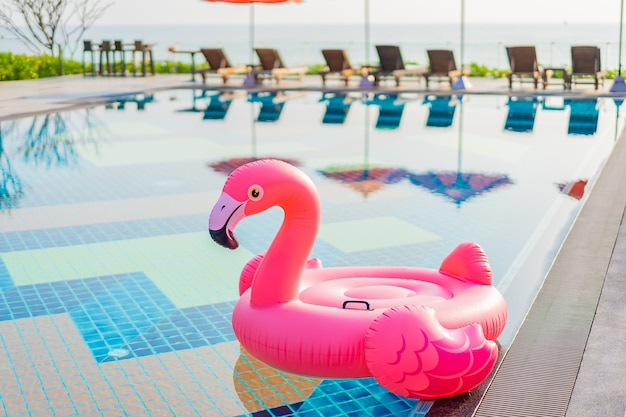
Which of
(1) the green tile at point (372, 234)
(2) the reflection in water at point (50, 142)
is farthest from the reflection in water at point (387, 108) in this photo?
(1) the green tile at point (372, 234)

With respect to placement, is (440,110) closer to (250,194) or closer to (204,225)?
(204,225)

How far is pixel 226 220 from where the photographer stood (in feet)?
12.2

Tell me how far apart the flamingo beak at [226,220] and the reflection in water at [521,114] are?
9.79 metres

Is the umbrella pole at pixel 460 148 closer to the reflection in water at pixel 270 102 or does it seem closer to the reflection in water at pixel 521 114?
the reflection in water at pixel 521 114

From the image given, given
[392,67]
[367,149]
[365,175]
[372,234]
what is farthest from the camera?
[392,67]

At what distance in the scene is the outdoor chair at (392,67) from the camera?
1844 centimetres

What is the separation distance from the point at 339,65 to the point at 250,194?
1589 cm

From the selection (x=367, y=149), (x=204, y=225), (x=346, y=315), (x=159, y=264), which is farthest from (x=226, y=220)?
(x=367, y=149)

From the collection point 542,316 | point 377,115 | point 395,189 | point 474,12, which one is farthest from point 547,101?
point 542,316

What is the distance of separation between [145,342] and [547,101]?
43.5ft

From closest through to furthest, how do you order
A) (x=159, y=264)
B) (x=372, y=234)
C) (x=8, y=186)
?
(x=159, y=264) → (x=372, y=234) → (x=8, y=186)

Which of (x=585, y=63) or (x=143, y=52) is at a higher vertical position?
(x=143, y=52)

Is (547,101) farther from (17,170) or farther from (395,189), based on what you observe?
(17,170)

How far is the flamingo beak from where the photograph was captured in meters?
3.70
